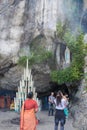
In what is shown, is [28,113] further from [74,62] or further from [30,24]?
[30,24]

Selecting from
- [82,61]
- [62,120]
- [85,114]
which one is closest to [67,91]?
[82,61]

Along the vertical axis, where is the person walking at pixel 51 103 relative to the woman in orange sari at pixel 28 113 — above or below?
above

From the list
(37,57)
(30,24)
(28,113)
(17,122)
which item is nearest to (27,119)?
(28,113)

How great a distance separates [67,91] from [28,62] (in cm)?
339

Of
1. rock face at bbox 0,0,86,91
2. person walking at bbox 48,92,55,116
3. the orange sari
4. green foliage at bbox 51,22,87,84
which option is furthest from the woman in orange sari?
rock face at bbox 0,0,86,91

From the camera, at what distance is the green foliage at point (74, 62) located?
16016 millimetres

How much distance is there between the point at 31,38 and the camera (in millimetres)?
18281

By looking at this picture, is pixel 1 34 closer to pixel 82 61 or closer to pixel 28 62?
pixel 28 62

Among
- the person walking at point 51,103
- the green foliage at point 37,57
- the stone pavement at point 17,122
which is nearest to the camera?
the stone pavement at point 17,122

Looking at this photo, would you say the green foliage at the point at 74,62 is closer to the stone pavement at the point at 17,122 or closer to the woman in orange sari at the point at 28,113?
the stone pavement at the point at 17,122

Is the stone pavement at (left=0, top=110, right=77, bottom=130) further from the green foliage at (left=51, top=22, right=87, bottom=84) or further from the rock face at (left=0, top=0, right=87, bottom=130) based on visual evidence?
the rock face at (left=0, top=0, right=87, bottom=130)

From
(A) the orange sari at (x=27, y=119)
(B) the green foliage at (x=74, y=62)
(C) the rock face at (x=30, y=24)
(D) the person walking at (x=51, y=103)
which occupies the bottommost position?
(A) the orange sari at (x=27, y=119)

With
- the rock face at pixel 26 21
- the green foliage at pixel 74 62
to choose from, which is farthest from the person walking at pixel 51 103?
the rock face at pixel 26 21

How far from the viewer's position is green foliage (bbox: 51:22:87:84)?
16.0 meters
